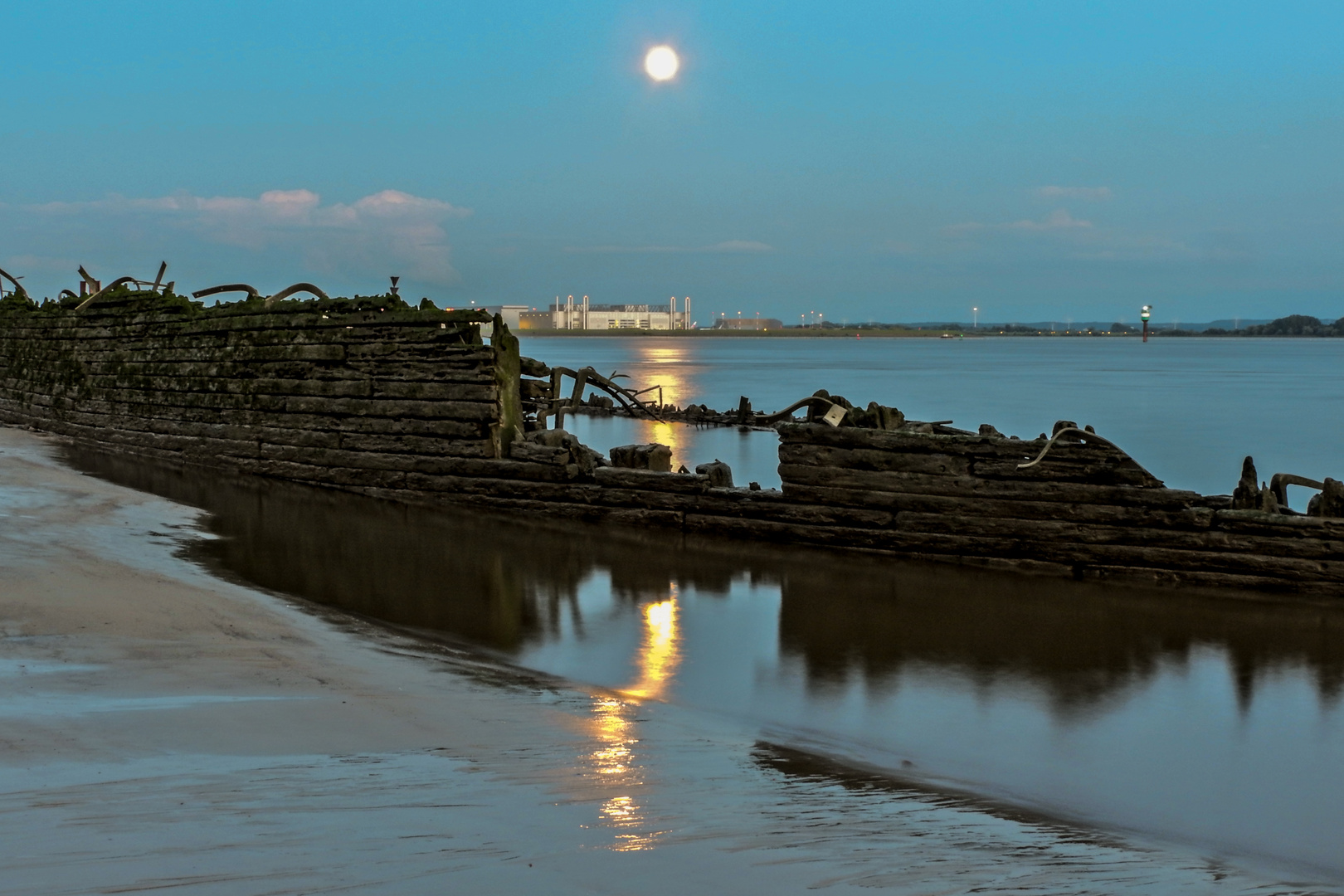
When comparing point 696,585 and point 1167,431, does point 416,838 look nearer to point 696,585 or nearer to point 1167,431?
point 696,585

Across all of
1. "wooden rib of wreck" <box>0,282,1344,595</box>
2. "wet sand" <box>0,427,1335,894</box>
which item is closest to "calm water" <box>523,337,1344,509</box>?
"wooden rib of wreck" <box>0,282,1344,595</box>

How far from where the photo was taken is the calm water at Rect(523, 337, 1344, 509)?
3133 centimetres

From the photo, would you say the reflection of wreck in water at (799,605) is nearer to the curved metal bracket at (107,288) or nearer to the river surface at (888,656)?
the river surface at (888,656)

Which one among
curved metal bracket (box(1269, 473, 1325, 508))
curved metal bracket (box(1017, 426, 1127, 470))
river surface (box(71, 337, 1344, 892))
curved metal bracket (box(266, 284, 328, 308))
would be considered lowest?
river surface (box(71, 337, 1344, 892))

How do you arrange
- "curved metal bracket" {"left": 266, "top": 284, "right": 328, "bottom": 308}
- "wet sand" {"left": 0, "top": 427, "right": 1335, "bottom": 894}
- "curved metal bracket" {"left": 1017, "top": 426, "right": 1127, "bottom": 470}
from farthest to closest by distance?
1. "curved metal bracket" {"left": 266, "top": 284, "right": 328, "bottom": 308}
2. "curved metal bracket" {"left": 1017, "top": 426, "right": 1127, "bottom": 470}
3. "wet sand" {"left": 0, "top": 427, "right": 1335, "bottom": 894}

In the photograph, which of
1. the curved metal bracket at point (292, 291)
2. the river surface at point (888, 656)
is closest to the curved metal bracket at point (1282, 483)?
the river surface at point (888, 656)

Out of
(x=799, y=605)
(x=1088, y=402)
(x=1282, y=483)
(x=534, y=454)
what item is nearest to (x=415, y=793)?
(x=799, y=605)

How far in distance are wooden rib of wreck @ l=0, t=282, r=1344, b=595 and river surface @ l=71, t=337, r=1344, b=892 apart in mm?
407

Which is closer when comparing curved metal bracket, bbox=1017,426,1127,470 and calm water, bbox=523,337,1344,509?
curved metal bracket, bbox=1017,426,1127,470

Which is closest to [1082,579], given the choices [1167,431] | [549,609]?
[549,609]

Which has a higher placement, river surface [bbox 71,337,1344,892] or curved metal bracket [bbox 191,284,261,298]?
curved metal bracket [bbox 191,284,261,298]

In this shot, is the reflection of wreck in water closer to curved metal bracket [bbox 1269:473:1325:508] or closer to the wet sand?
the wet sand

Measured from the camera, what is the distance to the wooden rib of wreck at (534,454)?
33.4ft

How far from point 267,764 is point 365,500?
38.1ft
